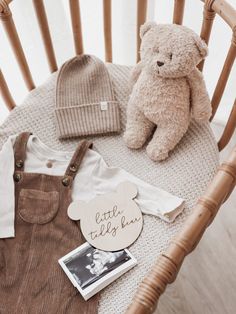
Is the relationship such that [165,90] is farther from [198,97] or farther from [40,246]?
[40,246]

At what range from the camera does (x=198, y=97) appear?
3.03 feet

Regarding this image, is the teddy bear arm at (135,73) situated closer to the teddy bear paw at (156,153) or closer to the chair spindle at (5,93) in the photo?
the teddy bear paw at (156,153)

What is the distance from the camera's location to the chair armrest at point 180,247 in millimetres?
641

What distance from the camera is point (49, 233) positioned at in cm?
88

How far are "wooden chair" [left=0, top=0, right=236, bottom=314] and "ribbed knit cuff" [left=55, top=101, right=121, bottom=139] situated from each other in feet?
0.61

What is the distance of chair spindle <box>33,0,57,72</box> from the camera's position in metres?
1.02

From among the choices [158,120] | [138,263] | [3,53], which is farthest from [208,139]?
[3,53]

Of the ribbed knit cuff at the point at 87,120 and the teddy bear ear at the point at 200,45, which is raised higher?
the teddy bear ear at the point at 200,45

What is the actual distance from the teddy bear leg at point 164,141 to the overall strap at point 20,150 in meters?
0.30

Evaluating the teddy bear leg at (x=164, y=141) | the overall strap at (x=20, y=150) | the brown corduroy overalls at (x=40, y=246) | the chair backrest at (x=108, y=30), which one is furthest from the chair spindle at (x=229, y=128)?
the overall strap at (x=20, y=150)

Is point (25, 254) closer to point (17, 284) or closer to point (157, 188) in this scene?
point (17, 284)

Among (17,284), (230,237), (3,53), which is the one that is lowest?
(230,237)

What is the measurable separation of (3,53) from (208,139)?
656 mm

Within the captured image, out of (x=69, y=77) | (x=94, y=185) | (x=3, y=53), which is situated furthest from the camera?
(x=3, y=53)
